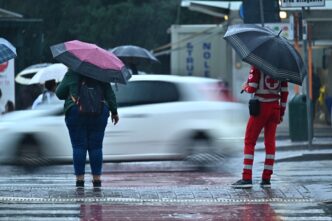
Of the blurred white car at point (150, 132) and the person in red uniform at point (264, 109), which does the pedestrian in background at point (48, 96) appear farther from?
the person in red uniform at point (264, 109)

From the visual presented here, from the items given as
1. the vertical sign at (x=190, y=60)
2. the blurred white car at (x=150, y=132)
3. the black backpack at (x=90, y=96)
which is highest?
the black backpack at (x=90, y=96)

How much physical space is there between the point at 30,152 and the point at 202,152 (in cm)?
287

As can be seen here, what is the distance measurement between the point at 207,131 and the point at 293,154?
3943 mm

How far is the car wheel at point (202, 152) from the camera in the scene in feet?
50.1

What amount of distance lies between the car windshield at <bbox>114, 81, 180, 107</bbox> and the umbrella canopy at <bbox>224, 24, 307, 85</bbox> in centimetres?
374

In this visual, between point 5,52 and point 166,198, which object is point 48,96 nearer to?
point 5,52

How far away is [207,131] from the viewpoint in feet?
50.2

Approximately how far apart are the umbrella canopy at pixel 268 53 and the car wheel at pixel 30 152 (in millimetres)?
4757

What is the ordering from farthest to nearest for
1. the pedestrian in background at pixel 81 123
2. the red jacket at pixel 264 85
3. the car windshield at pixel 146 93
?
the car windshield at pixel 146 93 → the red jacket at pixel 264 85 → the pedestrian in background at pixel 81 123

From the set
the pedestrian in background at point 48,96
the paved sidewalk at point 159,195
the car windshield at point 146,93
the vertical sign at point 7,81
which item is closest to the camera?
the paved sidewalk at point 159,195

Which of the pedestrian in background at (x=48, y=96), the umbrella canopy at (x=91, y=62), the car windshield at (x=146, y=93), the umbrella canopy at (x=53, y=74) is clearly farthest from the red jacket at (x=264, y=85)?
the umbrella canopy at (x=53, y=74)

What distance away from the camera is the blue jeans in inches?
447

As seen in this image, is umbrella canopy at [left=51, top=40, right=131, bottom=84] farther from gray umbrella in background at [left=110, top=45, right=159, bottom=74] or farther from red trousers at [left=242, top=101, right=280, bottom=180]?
gray umbrella in background at [left=110, top=45, right=159, bottom=74]

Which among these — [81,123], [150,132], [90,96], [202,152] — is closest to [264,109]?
[90,96]
